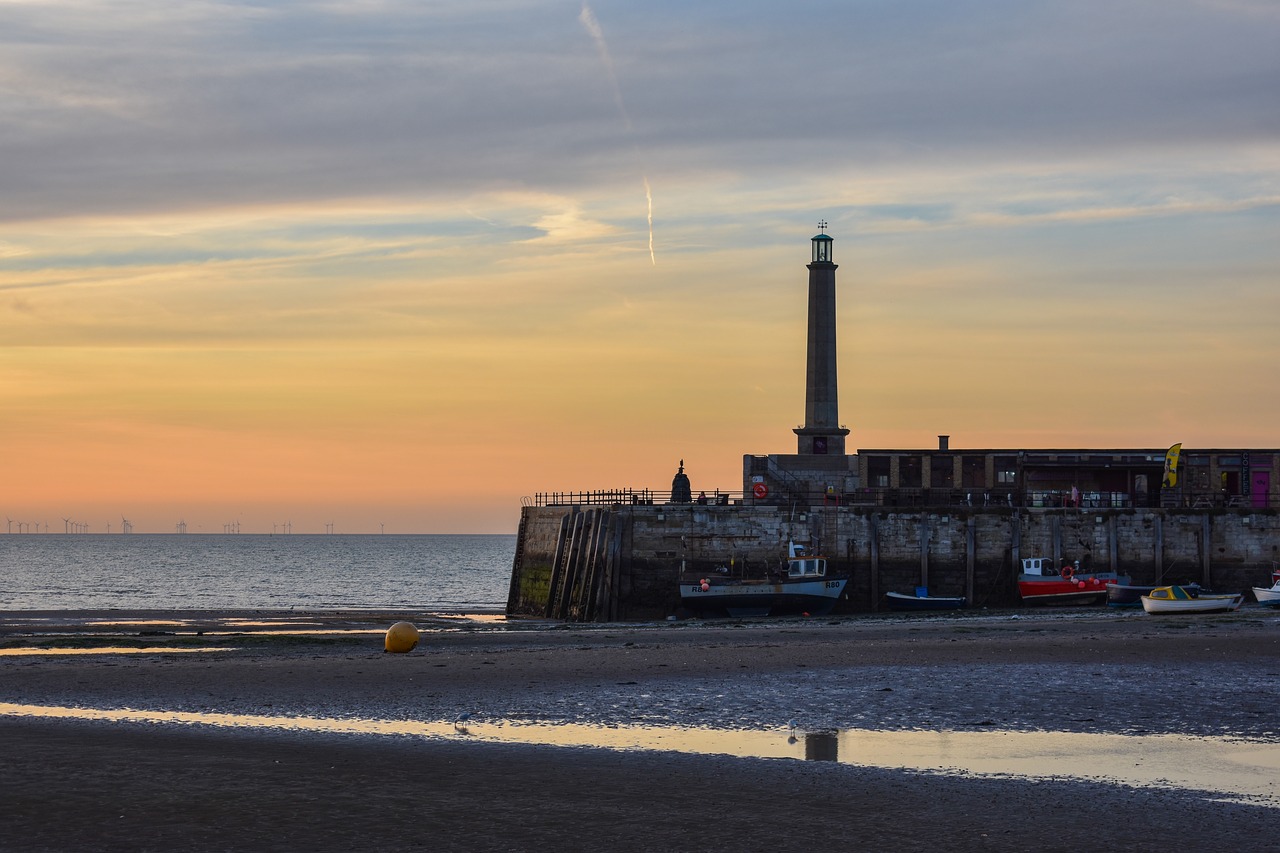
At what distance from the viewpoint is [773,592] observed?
52.2 meters

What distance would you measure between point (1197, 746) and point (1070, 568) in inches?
1501

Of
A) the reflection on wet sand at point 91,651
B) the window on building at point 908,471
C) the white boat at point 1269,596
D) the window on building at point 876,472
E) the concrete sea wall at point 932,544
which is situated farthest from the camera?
the window on building at point 908,471

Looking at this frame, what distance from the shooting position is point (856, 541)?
57.1m

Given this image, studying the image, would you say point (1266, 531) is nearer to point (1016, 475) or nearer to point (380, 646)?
point (1016, 475)

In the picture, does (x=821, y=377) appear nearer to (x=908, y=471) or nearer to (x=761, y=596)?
(x=908, y=471)

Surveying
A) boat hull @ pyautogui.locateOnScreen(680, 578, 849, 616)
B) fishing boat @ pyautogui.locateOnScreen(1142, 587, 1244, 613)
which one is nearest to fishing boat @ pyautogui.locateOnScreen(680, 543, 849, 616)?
boat hull @ pyautogui.locateOnScreen(680, 578, 849, 616)

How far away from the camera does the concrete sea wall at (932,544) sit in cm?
5656

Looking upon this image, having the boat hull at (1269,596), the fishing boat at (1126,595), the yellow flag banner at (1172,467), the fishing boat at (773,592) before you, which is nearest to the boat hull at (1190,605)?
the boat hull at (1269,596)

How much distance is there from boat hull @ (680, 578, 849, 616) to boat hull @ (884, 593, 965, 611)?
122 inches

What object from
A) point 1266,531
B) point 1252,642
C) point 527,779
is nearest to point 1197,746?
point 527,779

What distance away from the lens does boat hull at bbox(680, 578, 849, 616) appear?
171 ft

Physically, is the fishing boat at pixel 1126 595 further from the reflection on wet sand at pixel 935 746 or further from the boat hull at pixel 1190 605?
the reflection on wet sand at pixel 935 746

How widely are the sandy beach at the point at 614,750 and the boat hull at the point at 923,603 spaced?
54.4 feet

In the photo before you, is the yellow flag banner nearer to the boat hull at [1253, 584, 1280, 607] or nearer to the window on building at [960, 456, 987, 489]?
the window on building at [960, 456, 987, 489]
